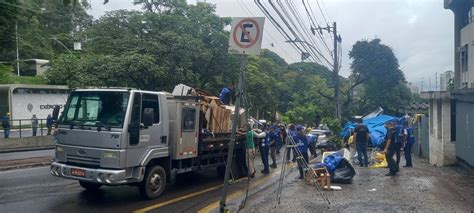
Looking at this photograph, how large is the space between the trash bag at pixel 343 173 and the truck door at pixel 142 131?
425 centimetres

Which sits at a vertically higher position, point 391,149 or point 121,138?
point 121,138

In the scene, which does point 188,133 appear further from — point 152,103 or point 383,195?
point 383,195

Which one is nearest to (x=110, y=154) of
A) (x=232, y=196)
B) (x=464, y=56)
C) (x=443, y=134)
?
(x=232, y=196)

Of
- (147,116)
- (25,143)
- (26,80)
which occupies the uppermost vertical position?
(26,80)

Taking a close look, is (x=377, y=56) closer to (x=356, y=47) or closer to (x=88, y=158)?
(x=356, y=47)

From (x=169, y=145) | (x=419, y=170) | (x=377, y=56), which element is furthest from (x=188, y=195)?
(x=377, y=56)

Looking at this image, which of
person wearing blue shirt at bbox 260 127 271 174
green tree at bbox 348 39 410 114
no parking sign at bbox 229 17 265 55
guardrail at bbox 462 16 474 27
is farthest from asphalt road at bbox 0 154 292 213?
green tree at bbox 348 39 410 114

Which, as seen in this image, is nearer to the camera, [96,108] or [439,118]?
[96,108]

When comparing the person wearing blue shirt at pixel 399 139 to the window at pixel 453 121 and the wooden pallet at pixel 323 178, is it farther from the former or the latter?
the wooden pallet at pixel 323 178

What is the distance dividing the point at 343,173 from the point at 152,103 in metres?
4.92

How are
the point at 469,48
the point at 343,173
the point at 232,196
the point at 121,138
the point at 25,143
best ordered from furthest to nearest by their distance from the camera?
the point at 25,143 < the point at 469,48 < the point at 343,173 < the point at 232,196 < the point at 121,138

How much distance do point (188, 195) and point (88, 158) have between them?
7.72 ft

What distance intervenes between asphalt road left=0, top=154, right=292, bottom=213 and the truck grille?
75cm

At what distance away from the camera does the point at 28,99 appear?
33.8m
